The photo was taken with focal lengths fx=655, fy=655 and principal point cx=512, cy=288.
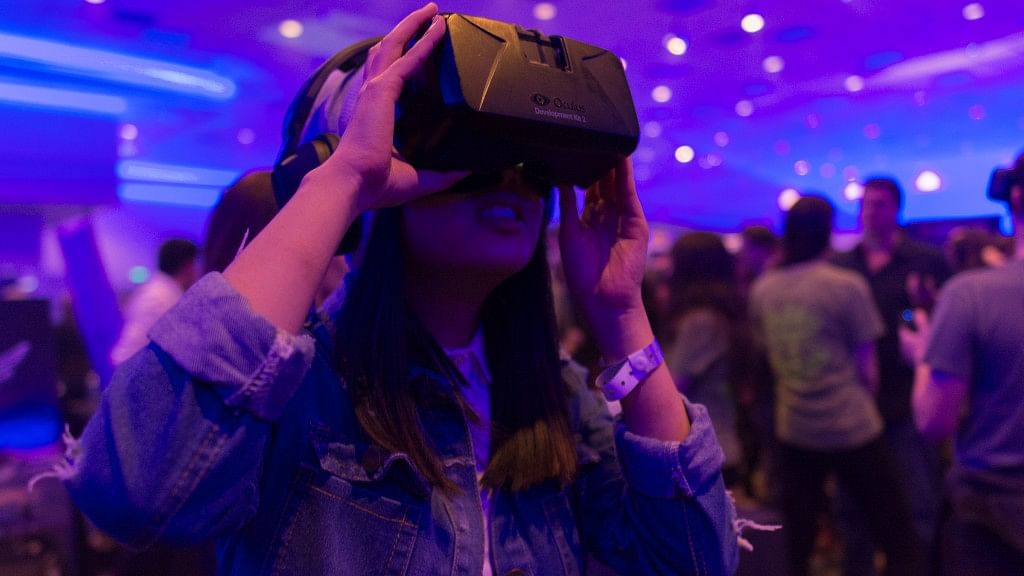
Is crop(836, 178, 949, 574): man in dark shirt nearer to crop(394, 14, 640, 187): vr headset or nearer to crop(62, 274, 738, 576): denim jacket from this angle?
crop(62, 274, 738, 576): denim jacket

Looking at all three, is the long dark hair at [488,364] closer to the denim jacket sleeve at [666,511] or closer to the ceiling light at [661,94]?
the denim jacket sleeve at [666,511]

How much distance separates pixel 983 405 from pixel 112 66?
214 inches

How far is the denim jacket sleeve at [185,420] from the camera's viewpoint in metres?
0.52

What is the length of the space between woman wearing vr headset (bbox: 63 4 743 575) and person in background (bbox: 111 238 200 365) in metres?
1.54

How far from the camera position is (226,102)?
5.63 m

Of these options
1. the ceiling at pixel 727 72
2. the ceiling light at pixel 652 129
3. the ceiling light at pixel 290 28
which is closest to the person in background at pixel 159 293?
the ceiling at pixel 727 72

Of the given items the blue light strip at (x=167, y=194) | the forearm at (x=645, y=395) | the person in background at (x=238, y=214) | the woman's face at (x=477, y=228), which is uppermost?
the woman's face at (x=477, y=228)

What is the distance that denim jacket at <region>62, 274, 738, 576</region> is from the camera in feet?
1.72

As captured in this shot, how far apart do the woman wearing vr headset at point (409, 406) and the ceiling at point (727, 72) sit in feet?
5.97

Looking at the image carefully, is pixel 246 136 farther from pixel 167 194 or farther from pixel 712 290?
pixel 712 290

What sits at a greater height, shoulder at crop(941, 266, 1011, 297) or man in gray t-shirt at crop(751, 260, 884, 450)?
shoulder at crop(941, 266, 1011, 297)

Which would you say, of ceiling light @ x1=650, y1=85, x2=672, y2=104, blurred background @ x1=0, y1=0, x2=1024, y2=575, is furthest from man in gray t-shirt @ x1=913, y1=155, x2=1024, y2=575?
ceiling light @ x1=650, y1=85, x2=672, y2=104

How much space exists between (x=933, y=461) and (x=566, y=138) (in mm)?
2497

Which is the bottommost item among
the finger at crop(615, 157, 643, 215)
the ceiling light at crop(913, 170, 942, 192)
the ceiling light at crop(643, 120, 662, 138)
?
the finger at crop(615, 157, 643, 215)
